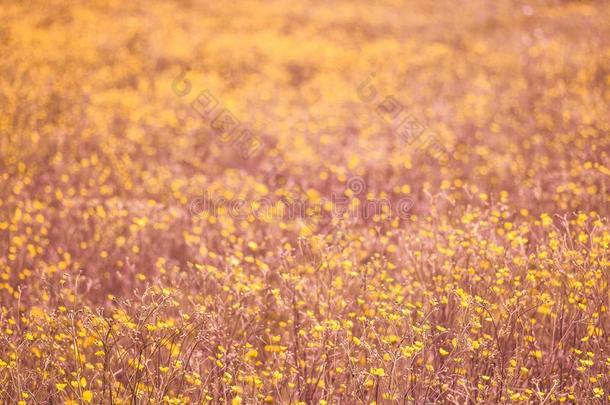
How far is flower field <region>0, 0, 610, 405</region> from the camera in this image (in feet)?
10.8

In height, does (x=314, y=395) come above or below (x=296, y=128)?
below

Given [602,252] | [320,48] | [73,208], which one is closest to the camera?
[602,252]

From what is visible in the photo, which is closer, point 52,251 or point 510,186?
point 52,251

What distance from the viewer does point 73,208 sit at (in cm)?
583

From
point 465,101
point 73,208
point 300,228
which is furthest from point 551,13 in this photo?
point 73,208

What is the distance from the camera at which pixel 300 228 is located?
5383 mm

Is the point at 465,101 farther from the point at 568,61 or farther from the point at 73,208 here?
the point at 73,208

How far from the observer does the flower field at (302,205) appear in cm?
328

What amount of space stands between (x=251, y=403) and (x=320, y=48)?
36.1 feet

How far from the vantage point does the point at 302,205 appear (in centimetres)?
615

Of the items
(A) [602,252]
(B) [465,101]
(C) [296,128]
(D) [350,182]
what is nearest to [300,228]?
(D) [350,182]

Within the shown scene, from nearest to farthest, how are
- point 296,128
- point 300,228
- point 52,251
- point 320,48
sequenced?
point 52,251 → point 300,228 → point 296,128 → point 320,48

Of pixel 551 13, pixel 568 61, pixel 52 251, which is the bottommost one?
pixel 52 251

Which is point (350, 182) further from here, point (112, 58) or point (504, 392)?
point (112, 58)
